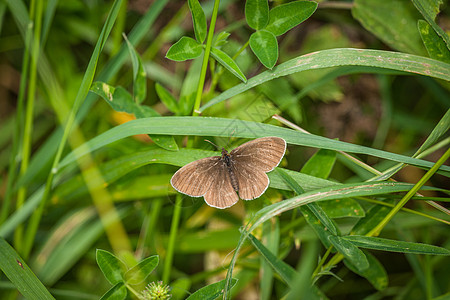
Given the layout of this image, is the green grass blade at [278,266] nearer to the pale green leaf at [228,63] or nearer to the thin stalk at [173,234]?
the thin stalk at [173,234]

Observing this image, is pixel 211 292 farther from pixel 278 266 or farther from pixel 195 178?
pixel 195 178

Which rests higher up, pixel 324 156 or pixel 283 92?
pixel 283 92

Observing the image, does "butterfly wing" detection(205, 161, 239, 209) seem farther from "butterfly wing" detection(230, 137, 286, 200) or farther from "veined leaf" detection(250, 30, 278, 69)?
"veined leaf" detection(250, 30, 278, 69)

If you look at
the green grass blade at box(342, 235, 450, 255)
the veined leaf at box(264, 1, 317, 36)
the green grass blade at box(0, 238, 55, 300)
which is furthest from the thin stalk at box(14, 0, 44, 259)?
the green grass blade at box(342, 235, 450, 255)

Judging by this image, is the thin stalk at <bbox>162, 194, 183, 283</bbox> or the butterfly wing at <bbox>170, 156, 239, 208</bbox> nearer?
the butterfly wing at <bbox>170, 156, 239, 208</bbox>

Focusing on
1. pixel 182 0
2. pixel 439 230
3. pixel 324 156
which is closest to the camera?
pixel 324 156

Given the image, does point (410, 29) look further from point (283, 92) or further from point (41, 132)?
point (41, 132)

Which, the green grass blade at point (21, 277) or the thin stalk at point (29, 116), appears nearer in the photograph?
the green grass blade at point (21, 277)

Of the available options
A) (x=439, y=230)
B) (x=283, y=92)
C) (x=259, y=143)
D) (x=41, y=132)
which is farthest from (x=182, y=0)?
(x=439, y=230)

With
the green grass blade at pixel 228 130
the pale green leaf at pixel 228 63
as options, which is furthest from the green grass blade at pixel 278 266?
the pale green leaf at pixel 228 63
